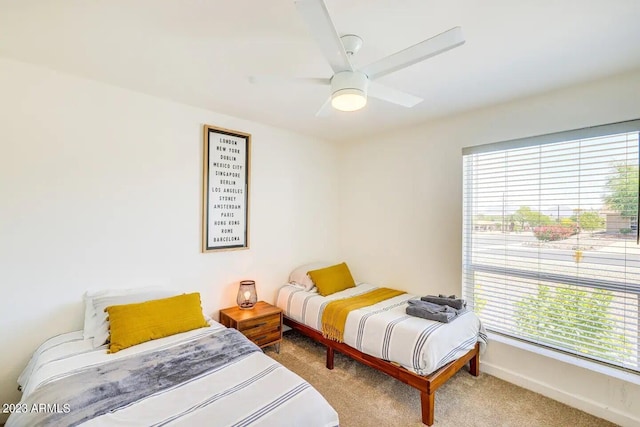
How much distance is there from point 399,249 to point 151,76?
9.49 feet

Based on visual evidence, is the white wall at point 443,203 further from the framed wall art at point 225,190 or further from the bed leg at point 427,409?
the framed wall art at point 225,190

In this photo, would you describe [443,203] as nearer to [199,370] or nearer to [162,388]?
[199,370]

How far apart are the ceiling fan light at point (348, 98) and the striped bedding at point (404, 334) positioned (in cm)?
167

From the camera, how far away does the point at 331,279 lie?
3256 millimetres

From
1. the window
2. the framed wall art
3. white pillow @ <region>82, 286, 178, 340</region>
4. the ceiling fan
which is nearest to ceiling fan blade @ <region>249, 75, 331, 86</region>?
the ceiling fan

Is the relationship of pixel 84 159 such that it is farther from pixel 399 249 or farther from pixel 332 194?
pixel 399 249

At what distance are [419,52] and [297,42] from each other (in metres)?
0.73

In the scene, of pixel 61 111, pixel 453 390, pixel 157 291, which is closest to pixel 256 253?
pixel 157 291

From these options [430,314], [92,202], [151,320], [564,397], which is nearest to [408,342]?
[430,314]

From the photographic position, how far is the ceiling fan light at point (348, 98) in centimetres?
149

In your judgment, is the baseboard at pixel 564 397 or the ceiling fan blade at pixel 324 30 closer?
the ceiling fan blade at pixel 324 30

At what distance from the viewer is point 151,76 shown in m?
2.09

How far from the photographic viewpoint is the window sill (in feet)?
6.40

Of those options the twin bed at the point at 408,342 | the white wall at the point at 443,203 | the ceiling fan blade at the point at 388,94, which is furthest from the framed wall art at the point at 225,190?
the ceiling fan blade at the point at 388,94
